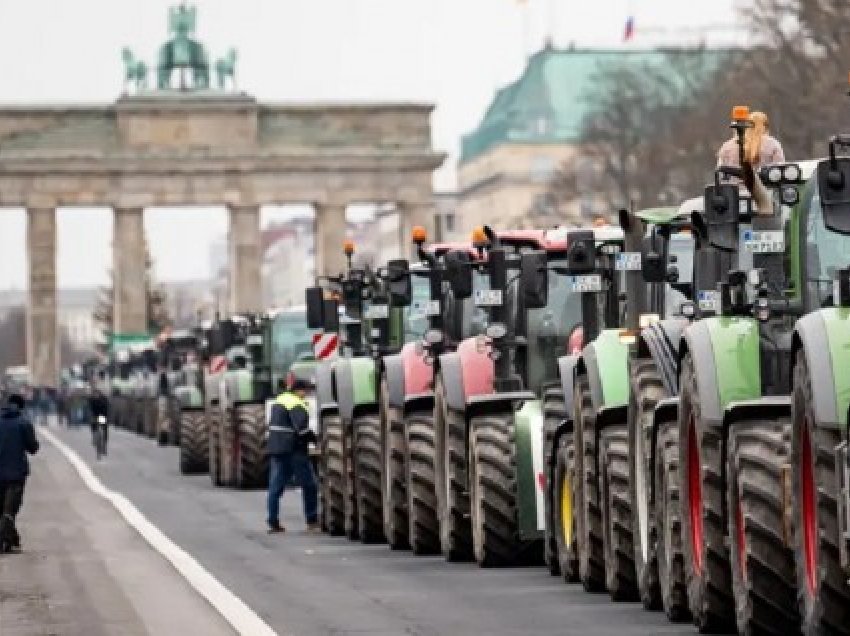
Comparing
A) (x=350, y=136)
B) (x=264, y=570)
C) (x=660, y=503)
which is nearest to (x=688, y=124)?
(x=350, y=136)

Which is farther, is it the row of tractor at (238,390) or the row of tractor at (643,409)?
the row of tractor at (238,390)

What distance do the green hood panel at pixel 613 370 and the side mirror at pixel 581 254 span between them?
1840 mm

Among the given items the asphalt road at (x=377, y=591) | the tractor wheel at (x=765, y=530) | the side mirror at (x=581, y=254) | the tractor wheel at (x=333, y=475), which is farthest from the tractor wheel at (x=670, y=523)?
the tractor wheel at (x=333, y=475)

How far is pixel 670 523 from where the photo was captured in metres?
19.7

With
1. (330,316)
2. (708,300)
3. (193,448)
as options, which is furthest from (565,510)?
(193,448)

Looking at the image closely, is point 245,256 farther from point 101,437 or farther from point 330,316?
point 330,316

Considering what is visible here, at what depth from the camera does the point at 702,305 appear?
65.3 feet

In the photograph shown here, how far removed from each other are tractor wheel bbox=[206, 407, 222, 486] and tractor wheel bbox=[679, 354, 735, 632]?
31.3 metres

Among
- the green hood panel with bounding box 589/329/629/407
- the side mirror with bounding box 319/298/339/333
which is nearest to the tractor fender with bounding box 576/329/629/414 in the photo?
the green hood panel with bounding box 589/329/629/407

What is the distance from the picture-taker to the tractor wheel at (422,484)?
28.3 m

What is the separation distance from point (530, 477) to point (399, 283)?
6.90 m

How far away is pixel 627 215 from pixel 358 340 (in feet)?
45.4

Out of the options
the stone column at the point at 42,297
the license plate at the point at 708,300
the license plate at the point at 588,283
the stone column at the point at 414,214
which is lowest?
the license plate at the point at 708,300

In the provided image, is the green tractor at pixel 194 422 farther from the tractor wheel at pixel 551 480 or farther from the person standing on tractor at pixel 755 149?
the person standing on tractor at pixel 755 149
